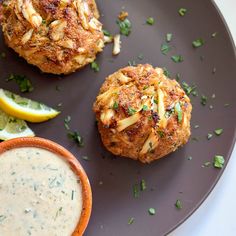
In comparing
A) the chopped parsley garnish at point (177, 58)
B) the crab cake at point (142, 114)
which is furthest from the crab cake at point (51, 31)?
the chopped parsley garnish at point (177, 58)

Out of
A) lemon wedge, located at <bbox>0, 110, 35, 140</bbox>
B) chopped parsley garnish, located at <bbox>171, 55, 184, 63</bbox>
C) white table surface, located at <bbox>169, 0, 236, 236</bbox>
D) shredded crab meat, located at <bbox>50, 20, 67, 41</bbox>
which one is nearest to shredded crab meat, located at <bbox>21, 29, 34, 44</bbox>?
shredded crab meat, located at <bbox>50, 20, 67, 41</bbox>

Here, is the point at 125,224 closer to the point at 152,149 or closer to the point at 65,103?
the point at 152,149

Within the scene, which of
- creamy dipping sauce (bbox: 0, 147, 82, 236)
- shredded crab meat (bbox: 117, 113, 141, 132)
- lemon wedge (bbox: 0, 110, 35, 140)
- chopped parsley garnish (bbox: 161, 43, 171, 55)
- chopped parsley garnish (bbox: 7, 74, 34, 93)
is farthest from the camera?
chopped parsley garnish (bbox: 161, 43, 171, 55)

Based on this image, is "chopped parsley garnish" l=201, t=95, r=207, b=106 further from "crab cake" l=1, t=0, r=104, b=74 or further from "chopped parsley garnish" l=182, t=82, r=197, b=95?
"crab cake" l=1, t=0, r=104, b=74

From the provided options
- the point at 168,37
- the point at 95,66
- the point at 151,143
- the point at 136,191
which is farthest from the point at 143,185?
the point at 168,37

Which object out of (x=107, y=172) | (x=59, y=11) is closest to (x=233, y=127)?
(x=107, y=172)

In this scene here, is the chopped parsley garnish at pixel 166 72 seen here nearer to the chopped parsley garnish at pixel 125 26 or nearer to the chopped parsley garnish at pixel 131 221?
the chopped parsley garnish at pixel 125 26

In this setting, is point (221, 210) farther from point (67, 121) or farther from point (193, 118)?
point (67, 121)
